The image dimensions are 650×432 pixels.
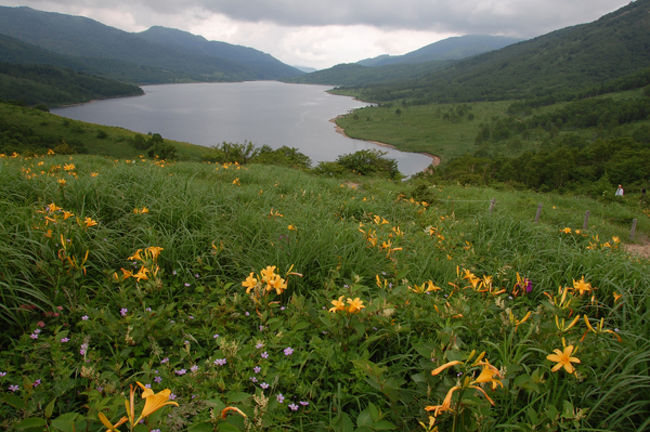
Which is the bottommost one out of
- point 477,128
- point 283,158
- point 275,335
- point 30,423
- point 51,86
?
point 283,158

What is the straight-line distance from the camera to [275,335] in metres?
1.68

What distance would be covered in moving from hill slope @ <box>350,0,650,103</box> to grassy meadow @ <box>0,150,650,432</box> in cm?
13872

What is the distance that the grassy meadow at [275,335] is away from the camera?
120 centimetres

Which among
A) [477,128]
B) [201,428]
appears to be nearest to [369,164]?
[201,428]

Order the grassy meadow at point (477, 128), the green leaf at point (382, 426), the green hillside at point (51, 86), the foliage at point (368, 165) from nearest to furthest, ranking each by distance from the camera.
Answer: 1. the green leaf at point (382, 426)
2. the foliage at point (368, 165)
3. the grassy meadow at point (477, 128)
4. the green hillside at point (51, 86)

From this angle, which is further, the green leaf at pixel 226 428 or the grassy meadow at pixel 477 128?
the grassy meadow at pixel 477 128

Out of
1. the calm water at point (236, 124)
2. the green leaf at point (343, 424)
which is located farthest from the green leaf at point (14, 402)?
the calm water at point (236, 124)

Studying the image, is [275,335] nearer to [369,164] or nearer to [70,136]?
[369,164]

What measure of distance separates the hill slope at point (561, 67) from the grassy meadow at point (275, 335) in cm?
13872

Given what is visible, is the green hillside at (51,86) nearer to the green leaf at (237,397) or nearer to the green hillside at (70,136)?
the green hillside at (70,136)

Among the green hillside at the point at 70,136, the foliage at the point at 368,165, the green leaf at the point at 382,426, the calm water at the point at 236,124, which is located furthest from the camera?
the calm water at the point at 236,124

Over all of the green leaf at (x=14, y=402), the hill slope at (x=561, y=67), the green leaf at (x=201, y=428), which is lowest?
the green leaf at (x=14, y=402)

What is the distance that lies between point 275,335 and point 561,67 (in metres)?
185

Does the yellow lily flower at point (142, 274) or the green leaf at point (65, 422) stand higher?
the yellow lily flower at point (142, 274)
